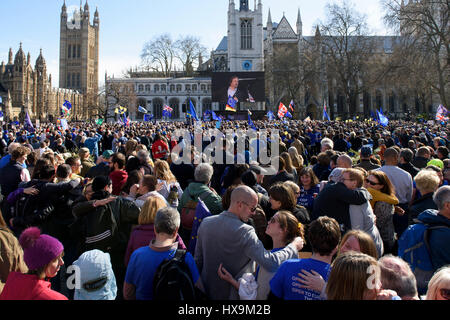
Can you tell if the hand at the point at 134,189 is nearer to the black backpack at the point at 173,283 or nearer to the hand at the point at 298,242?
the black backpack at the point at 173,283

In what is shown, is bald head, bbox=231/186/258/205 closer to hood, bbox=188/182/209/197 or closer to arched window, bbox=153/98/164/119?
hood, bbox=188/182/209/197

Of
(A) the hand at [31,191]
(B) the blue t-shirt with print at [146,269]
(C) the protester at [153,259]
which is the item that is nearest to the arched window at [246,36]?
(A) the hand at [31,191]

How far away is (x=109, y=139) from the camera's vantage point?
1744 centimetres

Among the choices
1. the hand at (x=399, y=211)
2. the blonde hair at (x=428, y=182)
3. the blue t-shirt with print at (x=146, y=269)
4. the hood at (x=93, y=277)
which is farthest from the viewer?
the hand at (x=399, y=211)

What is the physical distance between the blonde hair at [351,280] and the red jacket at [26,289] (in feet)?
5.77

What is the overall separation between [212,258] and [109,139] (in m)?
14.8

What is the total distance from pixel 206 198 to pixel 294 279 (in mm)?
→ 2273

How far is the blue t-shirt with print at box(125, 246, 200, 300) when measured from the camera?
3264mm

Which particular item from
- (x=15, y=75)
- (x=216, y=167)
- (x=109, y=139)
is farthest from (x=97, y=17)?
(x=216, y=167)

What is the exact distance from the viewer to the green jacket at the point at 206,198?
498 centimetres

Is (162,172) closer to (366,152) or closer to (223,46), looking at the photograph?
(366,152)

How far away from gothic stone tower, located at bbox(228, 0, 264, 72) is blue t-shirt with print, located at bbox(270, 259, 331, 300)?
228 feet

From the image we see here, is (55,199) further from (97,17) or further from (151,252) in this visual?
(97,17)

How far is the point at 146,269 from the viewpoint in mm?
3273
